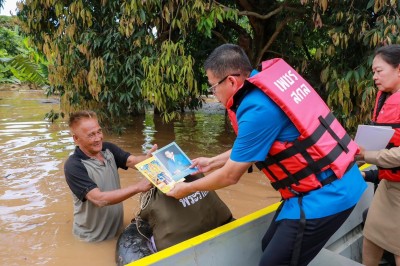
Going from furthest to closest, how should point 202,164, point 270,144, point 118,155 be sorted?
point 118,155, point 202,164, point 270,144

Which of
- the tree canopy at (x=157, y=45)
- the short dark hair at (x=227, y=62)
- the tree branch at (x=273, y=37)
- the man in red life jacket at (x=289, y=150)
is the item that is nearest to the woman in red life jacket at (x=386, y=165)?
the man in red life jacket at (x=289, y=150)

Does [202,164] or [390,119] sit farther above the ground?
[390,119]

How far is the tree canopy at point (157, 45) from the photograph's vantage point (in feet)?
16.2

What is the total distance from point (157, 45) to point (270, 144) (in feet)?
14.7

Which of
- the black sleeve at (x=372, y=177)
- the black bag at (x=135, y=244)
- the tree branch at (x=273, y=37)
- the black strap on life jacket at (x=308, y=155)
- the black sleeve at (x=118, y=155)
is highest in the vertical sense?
the tree branch at (x=273, y=37)

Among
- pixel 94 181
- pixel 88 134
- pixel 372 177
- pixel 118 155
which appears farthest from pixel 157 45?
pixel 372 177

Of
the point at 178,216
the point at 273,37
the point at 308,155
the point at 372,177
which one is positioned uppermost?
the point at 273,37

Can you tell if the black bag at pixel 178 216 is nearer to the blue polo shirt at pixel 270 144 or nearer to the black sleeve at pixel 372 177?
the blue polo shirt at pixel 270 144

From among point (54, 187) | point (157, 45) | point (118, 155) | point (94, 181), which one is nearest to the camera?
point (94, 181)

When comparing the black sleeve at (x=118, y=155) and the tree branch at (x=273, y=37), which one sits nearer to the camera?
the black sleeve at (x=118, y=155)

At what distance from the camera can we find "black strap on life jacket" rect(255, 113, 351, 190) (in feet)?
5.72

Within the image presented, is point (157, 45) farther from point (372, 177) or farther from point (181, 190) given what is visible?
point (181, 190)

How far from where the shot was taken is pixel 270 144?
66.9 inches

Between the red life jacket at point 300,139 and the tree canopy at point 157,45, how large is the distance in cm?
304
